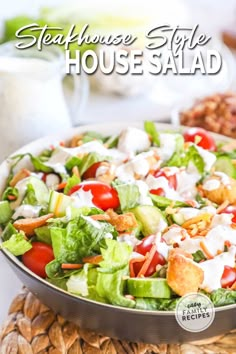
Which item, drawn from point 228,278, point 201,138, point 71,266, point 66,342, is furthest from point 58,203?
point 201,138

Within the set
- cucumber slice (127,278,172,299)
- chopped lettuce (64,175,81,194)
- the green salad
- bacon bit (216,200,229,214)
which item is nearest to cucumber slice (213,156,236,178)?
the green salad

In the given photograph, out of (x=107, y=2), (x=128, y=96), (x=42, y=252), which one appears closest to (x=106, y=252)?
(x=42, y=252)

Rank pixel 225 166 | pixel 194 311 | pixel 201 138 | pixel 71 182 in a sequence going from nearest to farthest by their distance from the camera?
pixel 194 311 → pixel 71 182 → pixel 225 166 → pixel 201 138

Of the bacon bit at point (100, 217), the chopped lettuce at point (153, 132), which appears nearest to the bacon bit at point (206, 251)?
the bacon bit at point (100, 217)

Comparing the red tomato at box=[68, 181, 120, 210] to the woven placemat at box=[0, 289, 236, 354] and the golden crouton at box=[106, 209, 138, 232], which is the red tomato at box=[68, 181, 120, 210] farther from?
the woven placemat at box=[0, 289, 236, 354]

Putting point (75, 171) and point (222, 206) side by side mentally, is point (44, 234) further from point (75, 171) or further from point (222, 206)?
point (222, 206)

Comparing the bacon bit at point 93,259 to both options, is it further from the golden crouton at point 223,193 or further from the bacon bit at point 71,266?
the golden crouton at point 223,193
